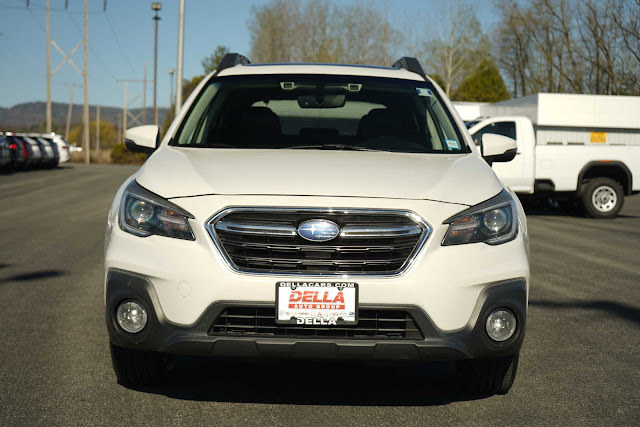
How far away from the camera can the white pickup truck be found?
54.4 feet

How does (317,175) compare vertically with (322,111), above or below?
below

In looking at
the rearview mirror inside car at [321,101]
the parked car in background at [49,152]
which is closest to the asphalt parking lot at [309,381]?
the rearview mirror inside car at [321,101]

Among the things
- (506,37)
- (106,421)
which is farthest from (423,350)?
(506,37)

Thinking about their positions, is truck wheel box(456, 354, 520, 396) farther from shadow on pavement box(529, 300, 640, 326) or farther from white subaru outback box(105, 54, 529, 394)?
shadow on pavement box(529, 300, 640, 326)

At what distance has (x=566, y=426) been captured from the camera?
12.8 feet

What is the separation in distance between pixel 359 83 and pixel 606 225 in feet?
37.3

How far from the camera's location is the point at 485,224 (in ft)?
12.8

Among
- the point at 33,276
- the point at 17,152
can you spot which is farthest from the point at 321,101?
the point at 17,152

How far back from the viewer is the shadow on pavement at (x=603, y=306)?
22.2 ft

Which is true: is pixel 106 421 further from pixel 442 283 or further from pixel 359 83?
pixel 359 83

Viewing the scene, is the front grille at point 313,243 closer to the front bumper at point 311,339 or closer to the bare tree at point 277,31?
the front bumper at point 311,339

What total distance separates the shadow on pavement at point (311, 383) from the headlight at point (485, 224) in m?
0.73

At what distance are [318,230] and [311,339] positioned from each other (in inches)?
18.3

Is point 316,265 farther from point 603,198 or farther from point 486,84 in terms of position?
point 486,84
